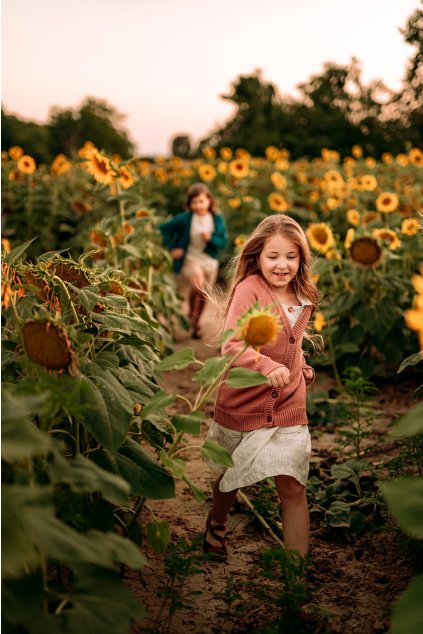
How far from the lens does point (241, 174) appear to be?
980cm

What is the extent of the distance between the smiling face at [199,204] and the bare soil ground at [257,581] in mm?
3761

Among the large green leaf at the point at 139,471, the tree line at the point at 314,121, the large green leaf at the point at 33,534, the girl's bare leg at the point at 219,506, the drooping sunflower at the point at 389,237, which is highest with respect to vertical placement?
the tree line at the point at 314,121

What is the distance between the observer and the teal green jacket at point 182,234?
6.49 m

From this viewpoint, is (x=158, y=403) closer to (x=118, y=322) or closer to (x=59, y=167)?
(x=118, y=322)

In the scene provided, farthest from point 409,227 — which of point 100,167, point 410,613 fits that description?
point 410,613

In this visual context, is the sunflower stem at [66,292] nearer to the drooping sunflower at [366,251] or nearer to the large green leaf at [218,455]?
the large green leaf at [218,455]

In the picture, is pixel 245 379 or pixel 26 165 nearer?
pixel 245 379

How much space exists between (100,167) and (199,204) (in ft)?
7.92

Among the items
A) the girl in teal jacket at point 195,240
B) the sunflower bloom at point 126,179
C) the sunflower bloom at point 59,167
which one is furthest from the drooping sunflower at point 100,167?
the sunflower bloom at point 59,167

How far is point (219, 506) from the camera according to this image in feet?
8.38

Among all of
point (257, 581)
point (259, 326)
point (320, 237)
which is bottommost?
point (257, 581)

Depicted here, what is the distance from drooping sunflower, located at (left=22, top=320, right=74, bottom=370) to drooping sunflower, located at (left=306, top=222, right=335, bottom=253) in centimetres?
311

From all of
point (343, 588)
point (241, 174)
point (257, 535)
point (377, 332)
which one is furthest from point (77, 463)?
point (241, 174)

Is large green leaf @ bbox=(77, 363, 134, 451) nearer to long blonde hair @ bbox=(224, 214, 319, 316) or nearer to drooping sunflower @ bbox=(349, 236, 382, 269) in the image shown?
long blonde hair @ bbox=(224, 214, 319, 316)
